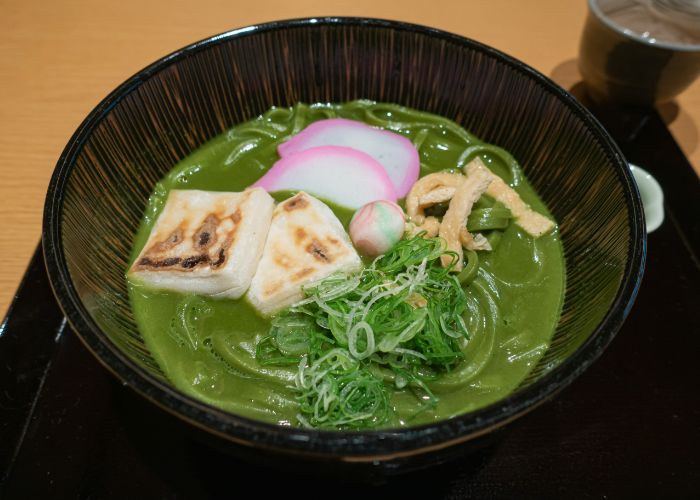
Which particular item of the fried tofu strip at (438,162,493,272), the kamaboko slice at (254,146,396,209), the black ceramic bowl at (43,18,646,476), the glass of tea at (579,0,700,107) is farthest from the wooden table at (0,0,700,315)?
the fried tofu strip at (438,162,493,272)

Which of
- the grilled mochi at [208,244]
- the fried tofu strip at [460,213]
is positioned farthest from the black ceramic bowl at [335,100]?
the fried tofu strip at [460,213]

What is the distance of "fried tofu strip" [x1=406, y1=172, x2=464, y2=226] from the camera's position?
2084 millimetres

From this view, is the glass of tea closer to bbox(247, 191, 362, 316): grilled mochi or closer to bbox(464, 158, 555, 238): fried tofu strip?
bbox(464, 158, 555, 238): fried tofu strip

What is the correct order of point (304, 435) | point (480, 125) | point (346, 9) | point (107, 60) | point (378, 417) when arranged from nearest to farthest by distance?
1. point (304, 435)
2. point (378, 417)
3. point (480, 125)
4. point (107, 60)
5. point (346, 9)

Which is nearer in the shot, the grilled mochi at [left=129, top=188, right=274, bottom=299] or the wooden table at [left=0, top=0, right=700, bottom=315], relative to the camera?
the grilled mochi at [left=129, top=188, right=274, bottom=299]

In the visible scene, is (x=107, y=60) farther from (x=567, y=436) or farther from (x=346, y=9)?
(x=567, y=436)

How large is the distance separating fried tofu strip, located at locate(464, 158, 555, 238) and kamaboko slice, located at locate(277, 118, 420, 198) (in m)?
0.33

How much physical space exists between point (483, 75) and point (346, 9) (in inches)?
55.9

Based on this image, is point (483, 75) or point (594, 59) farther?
point (594, 59)

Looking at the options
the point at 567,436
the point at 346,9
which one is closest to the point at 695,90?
the point at 346,9

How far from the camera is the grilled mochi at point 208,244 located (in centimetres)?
179

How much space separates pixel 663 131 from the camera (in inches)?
109

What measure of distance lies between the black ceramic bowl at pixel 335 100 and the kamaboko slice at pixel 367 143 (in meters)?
0.25

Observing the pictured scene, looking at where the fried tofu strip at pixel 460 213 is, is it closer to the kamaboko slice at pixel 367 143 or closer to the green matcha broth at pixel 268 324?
the green matcha broth at pixel 268 324
